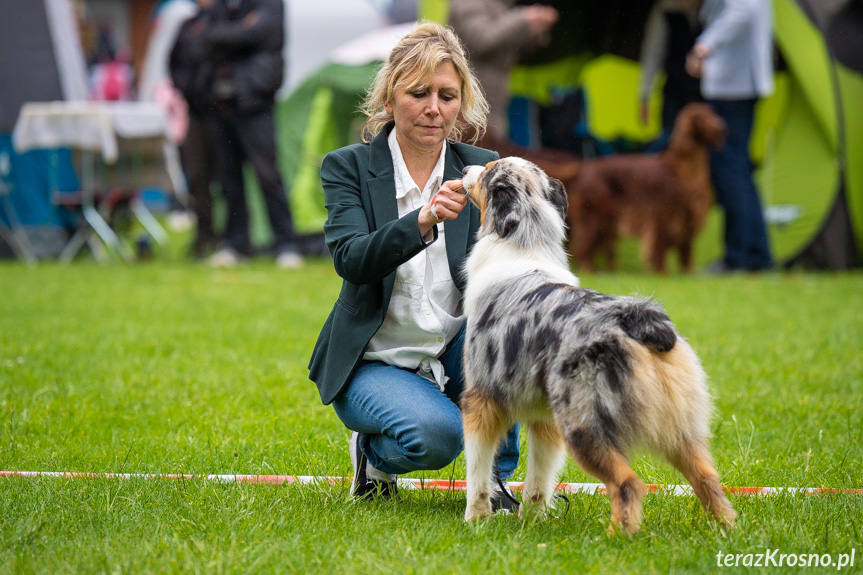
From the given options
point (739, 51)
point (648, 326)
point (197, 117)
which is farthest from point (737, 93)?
point (648, 326)

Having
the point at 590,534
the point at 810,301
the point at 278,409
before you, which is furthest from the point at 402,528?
the point at 810,301

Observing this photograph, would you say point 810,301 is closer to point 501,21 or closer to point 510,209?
point 501,21

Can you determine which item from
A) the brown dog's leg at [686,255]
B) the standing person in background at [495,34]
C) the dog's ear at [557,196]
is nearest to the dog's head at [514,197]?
the dog's ear at [557,196]

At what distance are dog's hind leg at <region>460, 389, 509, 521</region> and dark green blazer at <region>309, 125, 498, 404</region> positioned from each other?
48 centimetres

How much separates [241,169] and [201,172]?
82 cm

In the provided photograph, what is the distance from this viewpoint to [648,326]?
8.25 feet

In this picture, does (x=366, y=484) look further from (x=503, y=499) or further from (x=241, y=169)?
(x=241, y=169)

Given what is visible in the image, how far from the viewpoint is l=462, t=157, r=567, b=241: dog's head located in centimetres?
293

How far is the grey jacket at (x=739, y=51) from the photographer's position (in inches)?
349

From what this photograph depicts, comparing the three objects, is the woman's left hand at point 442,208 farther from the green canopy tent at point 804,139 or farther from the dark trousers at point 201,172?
the dark trousers at point 201,172

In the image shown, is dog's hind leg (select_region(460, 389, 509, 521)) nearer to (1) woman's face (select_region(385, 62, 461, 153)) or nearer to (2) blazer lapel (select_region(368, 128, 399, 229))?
(2) blazer lapel (select_region(368, 128, 399, 229))

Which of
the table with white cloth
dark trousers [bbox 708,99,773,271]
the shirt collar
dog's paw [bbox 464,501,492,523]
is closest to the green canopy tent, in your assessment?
dark trousers [bbox 708,99,773,271]

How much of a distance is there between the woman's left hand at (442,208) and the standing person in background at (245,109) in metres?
7.41

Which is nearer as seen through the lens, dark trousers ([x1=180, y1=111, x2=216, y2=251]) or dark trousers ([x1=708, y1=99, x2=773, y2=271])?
dark trousers ([x1=708, y1=99, x2=773, y2=271])
